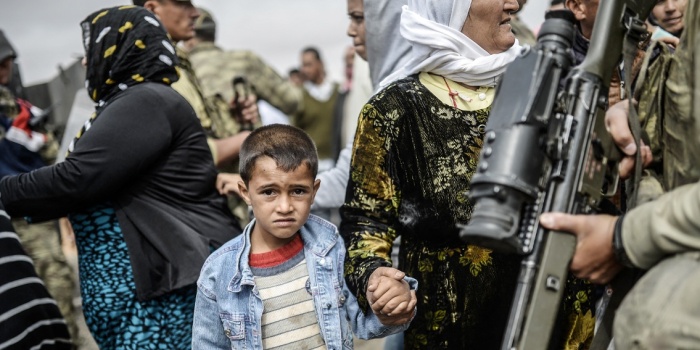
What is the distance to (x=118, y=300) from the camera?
3389 mm

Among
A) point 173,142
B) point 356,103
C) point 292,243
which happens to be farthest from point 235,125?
point 292,243

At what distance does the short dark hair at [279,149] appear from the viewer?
2.88m

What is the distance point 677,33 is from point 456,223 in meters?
2.25

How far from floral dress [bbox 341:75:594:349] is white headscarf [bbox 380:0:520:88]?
0.09 metres

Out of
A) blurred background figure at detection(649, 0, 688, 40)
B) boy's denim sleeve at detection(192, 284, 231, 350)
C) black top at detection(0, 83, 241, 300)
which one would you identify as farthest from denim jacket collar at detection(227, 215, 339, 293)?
blurred background figure at detection(649, 0, 688, 40)

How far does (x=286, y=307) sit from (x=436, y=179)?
623 mm

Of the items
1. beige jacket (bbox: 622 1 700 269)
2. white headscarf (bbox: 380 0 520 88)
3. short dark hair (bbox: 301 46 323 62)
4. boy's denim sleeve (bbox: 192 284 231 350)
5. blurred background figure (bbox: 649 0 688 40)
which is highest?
short dark hair (bbox: 301 46 323 62)

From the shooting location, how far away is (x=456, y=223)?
2.71 m

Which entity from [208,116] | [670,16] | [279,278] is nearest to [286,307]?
[279,278]

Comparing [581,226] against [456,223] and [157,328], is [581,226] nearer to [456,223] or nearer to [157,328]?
[456,223]

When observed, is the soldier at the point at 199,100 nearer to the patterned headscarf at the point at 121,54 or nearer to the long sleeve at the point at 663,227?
the patterned headscarf at the point at 121,54

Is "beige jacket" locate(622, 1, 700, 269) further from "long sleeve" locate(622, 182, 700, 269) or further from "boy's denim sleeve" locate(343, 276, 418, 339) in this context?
"boy's denim sleeve" locate(343, 276, 418, 339)

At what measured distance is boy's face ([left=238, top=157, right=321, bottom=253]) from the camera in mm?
2822

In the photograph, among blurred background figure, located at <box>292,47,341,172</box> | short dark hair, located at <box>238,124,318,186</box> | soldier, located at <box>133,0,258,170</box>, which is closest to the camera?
short dark hair, located at <box>238,124,318,186</box>
